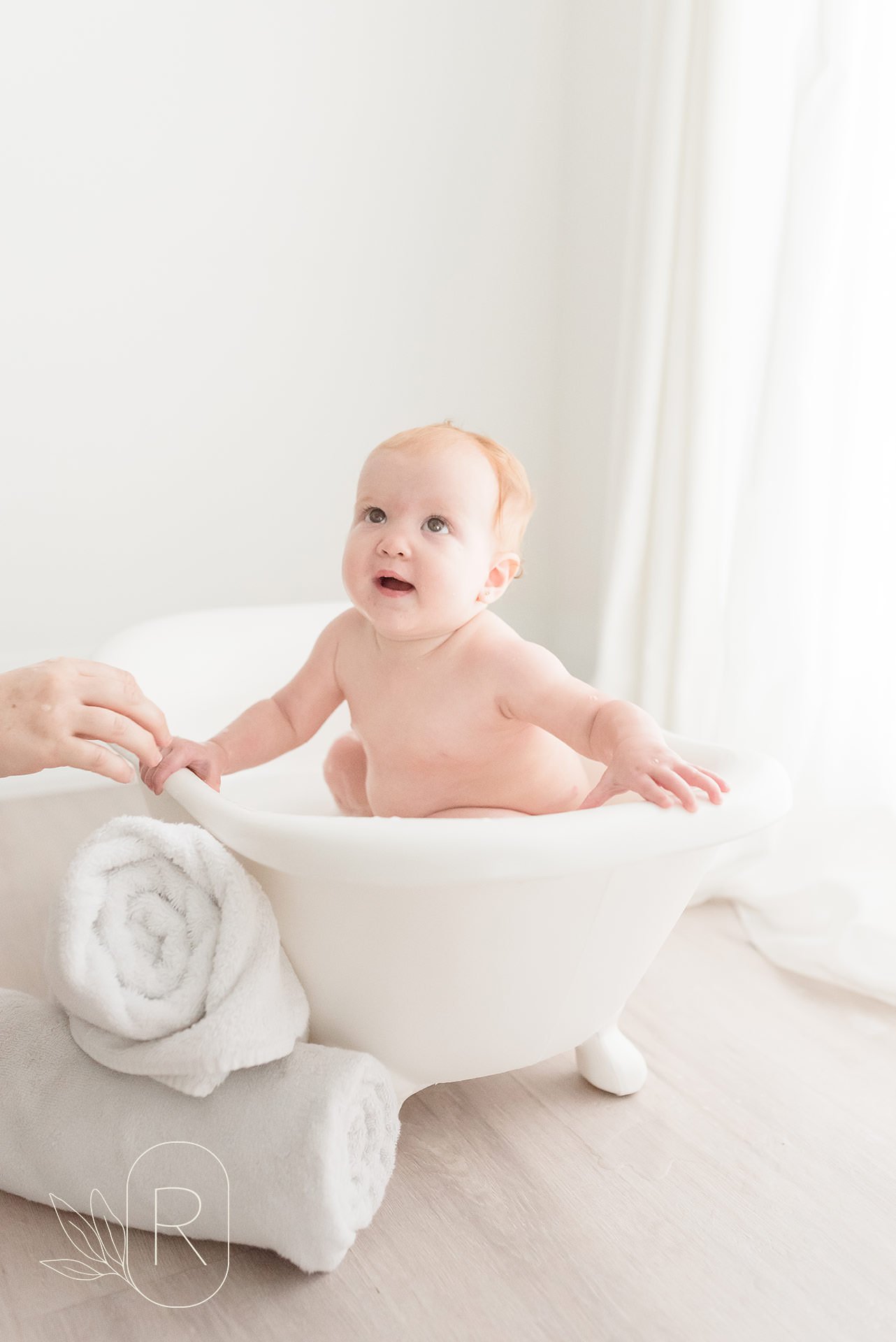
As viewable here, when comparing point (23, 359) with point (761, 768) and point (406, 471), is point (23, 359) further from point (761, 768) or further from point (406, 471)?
point (761, 768)

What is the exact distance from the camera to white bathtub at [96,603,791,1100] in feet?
2.75

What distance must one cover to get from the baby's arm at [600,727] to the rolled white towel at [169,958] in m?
0.31

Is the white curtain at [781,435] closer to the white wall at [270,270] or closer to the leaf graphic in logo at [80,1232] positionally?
the white wall at [270,270]

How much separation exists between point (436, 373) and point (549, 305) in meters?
0.30

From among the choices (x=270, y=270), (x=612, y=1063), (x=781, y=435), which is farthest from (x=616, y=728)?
(x=270, y=270)

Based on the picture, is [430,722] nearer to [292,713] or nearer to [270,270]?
[292,713]

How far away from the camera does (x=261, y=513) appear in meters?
2.28

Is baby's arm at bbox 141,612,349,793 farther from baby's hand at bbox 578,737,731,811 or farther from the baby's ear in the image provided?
baby's hand at bbox 578,737,731,811

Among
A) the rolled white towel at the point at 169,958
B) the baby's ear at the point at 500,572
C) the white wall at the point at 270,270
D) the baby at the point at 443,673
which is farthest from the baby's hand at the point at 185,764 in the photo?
the white wall at the point at 270,270

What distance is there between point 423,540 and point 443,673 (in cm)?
14

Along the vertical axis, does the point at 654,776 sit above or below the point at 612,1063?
above

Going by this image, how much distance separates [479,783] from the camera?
115 centimetres

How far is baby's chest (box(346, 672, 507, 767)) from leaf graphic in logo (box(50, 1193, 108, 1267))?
1.60 ft

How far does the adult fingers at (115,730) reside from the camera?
0.96m
